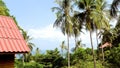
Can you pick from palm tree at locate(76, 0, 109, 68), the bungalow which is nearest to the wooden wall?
the bungalow

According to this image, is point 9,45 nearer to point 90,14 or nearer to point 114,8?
point 114,8

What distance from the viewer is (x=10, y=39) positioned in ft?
32.3

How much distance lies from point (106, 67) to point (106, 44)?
571 inches

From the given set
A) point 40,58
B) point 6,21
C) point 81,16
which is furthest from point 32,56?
point 6,21

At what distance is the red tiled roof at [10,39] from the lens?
9.44 metres

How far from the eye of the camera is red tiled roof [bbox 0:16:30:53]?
9438 millimetres

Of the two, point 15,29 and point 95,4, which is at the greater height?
point 95,4

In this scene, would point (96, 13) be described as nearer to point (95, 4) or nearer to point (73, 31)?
point (95, 4)

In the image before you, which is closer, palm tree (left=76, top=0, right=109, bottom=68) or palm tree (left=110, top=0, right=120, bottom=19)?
palm tree (left=110, top=0, right=120, bottom=19)

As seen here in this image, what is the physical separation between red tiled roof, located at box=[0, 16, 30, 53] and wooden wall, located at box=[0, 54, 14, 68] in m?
0.47

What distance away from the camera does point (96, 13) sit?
4238 centimetres

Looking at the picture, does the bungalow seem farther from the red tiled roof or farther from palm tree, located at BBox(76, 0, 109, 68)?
palm tree, located at BBox(76, 0, 109, 68)


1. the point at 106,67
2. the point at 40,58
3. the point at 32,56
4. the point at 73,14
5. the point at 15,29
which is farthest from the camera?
the point at 32,56

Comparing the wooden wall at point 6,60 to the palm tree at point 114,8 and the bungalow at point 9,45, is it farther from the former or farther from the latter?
the palm tree at point 114,8
